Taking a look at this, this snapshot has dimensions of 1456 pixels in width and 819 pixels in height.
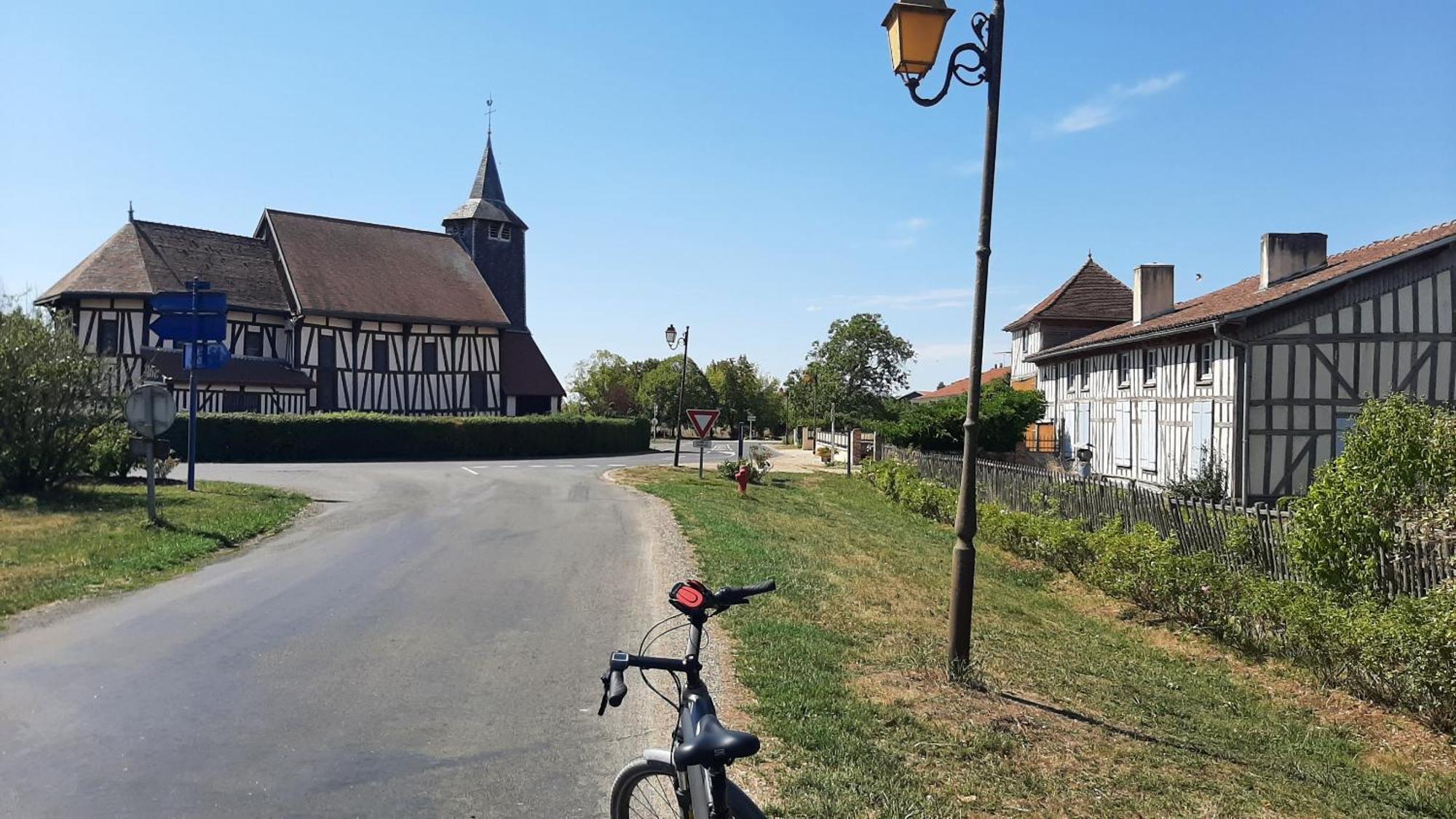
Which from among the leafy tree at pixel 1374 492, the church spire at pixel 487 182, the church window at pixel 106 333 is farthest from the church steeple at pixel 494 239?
the leafy tree at pixel 1374 492

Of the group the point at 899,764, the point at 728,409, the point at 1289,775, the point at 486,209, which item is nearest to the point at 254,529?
the point at 899,764

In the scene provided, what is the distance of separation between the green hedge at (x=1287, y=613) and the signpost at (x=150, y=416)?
1229 centimetres

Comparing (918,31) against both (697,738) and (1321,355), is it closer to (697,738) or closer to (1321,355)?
(697,738)

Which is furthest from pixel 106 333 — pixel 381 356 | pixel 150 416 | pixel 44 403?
pixel 150 416

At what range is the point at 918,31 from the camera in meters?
5.85

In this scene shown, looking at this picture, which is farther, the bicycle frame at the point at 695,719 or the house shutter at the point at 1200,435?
the house shutter at the point at 1200,435

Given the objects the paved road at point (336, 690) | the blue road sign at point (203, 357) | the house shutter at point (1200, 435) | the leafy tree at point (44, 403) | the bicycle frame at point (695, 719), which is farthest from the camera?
the house shutter at point (1200, 435)

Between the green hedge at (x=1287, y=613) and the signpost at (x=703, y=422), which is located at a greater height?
the signpost at (x=703, y=422)

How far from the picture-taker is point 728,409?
81.4 metres

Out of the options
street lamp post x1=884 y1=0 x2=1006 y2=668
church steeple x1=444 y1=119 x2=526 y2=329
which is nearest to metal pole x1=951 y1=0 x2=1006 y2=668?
street lamp post x1=884 y1=0 x2=1006 y2=668

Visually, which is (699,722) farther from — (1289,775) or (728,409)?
(728,409)

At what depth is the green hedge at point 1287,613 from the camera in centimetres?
614

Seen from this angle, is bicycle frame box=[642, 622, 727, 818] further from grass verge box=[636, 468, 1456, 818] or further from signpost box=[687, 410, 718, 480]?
signpost box=[687, 410, 718, 480]

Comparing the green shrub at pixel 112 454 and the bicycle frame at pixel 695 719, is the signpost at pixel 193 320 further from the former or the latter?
the bicycle frame at pixel 695 719
